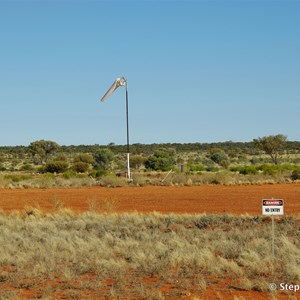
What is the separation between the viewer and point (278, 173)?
4425cm

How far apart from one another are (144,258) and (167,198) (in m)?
17.5

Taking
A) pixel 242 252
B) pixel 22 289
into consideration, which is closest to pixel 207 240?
pixel 242 252

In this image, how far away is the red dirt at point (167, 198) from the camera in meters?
25.6

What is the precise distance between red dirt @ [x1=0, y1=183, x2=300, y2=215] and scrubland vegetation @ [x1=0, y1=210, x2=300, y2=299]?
19.4ft

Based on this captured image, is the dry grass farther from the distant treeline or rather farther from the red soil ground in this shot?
the distant treeline

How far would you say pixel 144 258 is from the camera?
13.2m

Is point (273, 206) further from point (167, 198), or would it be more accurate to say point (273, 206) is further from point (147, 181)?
point (147, 181)

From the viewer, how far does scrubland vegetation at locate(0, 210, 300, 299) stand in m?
11.0

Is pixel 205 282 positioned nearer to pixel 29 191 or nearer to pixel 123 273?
pixel 123 273

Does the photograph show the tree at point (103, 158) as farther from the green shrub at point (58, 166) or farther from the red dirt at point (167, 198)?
the red dirt at point (167, 198)

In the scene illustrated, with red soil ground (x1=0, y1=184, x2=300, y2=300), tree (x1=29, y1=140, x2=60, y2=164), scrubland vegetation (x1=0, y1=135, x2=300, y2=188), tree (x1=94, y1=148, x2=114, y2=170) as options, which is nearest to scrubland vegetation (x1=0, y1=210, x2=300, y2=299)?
red soil ground (x1=0, y1=184, x2=300, y2=300)

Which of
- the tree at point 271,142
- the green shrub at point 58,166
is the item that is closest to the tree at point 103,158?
the green shrub at point 58,166

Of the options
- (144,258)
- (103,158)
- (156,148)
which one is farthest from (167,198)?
(156,148)

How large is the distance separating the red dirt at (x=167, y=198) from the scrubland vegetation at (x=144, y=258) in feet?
19.4
